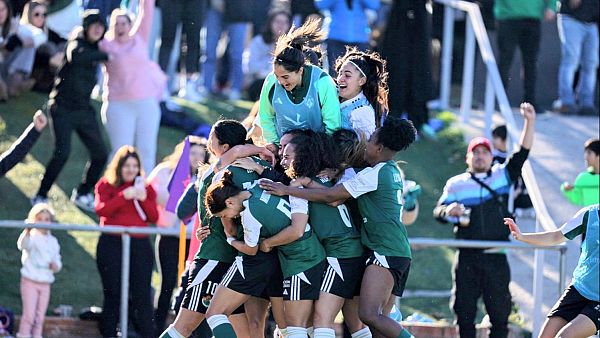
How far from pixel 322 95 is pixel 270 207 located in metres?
0.79

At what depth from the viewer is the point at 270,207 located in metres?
8.47

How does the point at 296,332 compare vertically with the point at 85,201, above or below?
above

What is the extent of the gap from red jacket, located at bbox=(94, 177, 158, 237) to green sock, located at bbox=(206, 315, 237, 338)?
2857 mm

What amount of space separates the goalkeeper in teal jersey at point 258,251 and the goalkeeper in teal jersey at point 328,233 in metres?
0.07

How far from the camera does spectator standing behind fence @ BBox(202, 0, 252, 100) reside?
16.0m

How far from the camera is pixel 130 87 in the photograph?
13.3m

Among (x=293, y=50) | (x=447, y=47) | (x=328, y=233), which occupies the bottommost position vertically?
(x=328, y=233)

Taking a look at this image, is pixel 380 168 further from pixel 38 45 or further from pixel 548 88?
pixel 548 88

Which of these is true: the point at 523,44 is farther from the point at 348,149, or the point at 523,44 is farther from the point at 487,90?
the point at 348,149

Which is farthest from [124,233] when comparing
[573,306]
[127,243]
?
[573,306]

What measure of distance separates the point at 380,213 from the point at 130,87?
5.16 m

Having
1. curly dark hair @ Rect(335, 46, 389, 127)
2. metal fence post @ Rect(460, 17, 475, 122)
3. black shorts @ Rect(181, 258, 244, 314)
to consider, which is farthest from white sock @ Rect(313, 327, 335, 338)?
metal fence post @ Rect(460, 17, 475, 122)

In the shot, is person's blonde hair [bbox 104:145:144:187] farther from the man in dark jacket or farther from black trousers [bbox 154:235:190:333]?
the man in dark jacket

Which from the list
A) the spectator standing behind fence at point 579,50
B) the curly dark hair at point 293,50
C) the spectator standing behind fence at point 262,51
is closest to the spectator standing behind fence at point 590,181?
the curly dark hair at point 293,50
